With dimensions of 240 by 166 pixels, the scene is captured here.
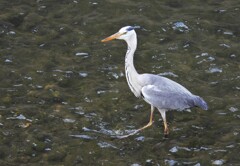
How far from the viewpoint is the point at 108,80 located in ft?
35.5

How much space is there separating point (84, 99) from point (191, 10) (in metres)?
4.75

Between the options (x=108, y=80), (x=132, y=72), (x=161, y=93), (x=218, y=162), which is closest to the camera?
(x=218, y=162)

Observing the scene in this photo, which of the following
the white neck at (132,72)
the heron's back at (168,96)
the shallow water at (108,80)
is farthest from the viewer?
the white neck at (132,72)

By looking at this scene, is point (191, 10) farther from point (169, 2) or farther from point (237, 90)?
point (237, 90)

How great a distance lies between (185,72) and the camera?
11.0 m

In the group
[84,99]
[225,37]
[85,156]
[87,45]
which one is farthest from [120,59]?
[85,156]

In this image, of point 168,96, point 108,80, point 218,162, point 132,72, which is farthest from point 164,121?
point 108,80

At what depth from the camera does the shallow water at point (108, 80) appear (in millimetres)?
8711

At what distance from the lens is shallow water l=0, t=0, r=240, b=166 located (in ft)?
28.6

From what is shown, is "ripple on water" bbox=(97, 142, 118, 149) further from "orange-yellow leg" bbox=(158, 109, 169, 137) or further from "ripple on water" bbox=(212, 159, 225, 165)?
"ripple on water" bbox=(212, 159, 225, 165)

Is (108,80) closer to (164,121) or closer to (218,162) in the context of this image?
(164,121)

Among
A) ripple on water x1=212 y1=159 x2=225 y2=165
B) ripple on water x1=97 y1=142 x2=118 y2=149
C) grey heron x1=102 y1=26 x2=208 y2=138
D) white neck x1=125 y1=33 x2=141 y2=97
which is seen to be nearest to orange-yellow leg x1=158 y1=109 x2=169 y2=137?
grey heron x1=102 y1=26 x2=208 y2=138

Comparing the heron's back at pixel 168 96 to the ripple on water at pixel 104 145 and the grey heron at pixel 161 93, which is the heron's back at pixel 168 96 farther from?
the ripple on water at pixel 104 145

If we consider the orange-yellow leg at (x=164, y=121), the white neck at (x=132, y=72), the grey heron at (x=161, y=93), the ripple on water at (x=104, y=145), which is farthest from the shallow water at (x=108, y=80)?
the white neck at (x=132, y=72)
